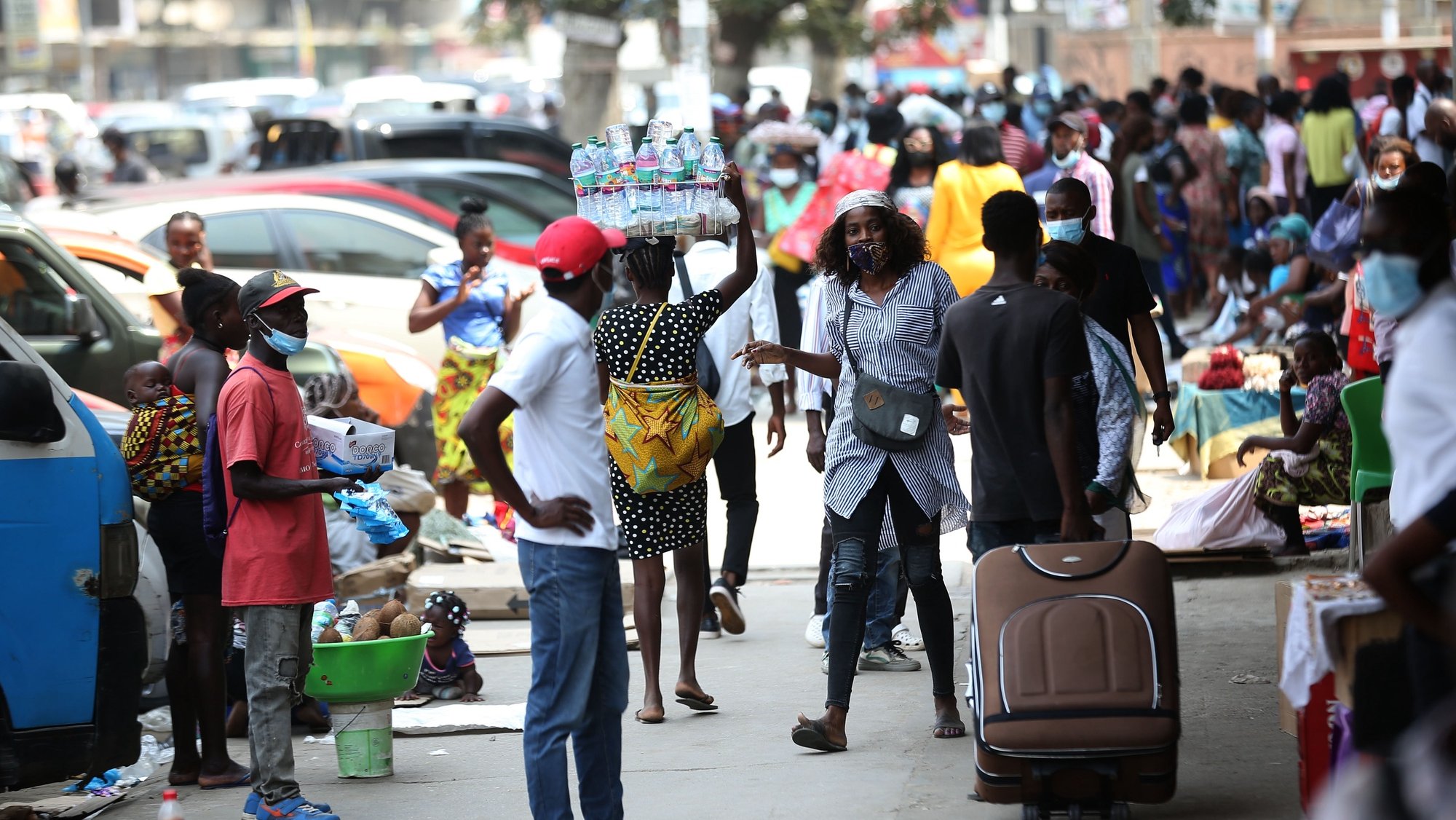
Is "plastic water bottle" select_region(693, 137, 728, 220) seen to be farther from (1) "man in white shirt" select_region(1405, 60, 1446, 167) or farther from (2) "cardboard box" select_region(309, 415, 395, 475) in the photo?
(1) "man in white shirt" select_region(1405, 60, 1446, 167)

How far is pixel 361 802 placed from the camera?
18.3 feet

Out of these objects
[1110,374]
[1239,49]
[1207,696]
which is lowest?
[1207,696]

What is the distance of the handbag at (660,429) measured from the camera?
233 inches

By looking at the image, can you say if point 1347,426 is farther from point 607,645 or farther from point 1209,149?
point 1209,149

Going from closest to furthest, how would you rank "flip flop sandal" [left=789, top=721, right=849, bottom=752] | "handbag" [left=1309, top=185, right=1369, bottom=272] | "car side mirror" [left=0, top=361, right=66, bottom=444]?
"car side mirror" [left=0, top=361, right=66, bottom=444] → "flip flop sandal" [left=789, top=721, right=849, bottom=752] → "handbag" [left=1309, top=185, right=1369, bottom=272]

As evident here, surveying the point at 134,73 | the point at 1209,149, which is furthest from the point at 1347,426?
the point at 134,73

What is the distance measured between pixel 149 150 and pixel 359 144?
13.6 m

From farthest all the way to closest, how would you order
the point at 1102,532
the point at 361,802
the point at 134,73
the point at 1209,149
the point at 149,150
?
the point at 134,73, the point at 149,150, the point at 1209,149, the point at 361,802, the point at 1102,532

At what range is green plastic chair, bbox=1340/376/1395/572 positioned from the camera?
664 cm

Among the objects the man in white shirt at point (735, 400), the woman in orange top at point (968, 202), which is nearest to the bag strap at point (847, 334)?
the man in white shirt at point (735, 400)

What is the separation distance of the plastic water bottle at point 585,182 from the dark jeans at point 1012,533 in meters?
1.75

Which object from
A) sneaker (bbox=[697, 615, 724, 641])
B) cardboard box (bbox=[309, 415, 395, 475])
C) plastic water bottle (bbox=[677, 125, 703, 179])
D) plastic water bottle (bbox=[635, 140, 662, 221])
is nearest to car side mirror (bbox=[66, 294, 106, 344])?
sneaker (bbox=[697, 615, 724, 641])

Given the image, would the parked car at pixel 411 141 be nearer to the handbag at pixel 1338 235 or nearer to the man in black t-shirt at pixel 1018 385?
the handbag at pixel 1338 235

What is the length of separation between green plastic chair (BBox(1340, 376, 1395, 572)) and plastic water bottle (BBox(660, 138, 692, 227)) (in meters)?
2.61
